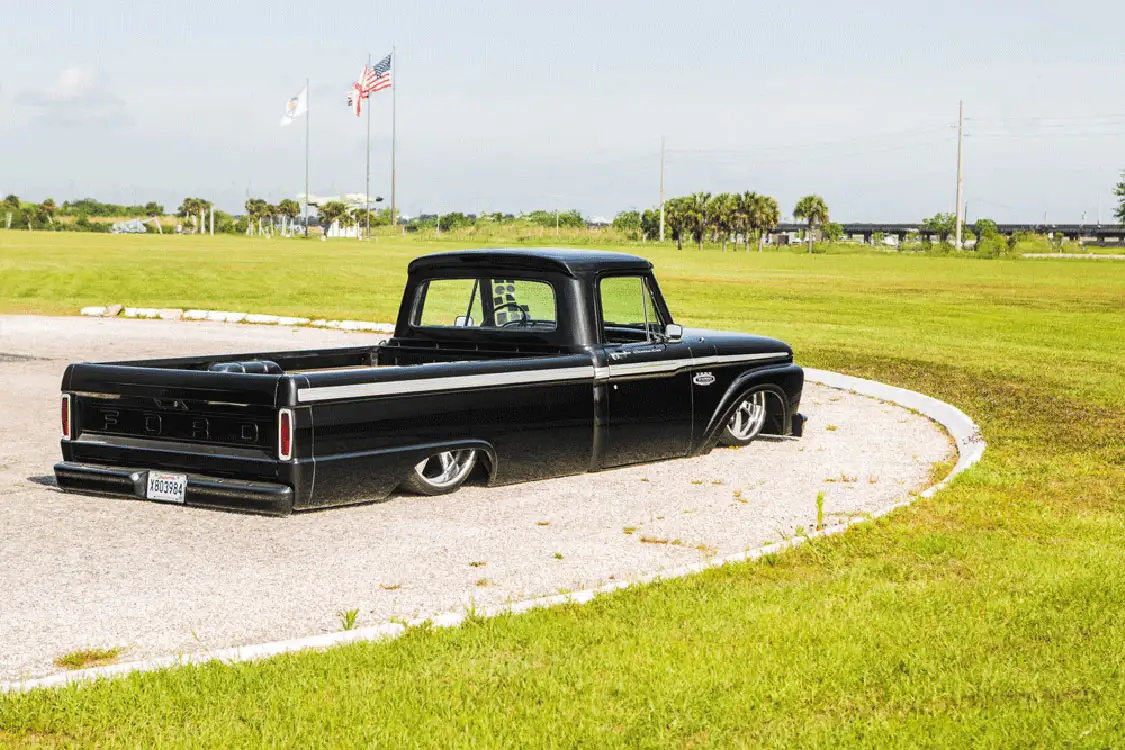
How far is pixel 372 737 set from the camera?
3947 millimetres

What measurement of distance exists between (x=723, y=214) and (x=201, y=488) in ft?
483

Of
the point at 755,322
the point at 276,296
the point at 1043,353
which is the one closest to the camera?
the point at 1043,353

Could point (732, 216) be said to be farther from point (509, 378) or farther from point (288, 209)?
point (509, 378)

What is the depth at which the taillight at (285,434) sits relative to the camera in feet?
22.1

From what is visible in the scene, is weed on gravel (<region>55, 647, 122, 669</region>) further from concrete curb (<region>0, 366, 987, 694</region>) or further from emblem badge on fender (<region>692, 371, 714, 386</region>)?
emblem badge on fender (<region>692, 371, 714, 386</region>)

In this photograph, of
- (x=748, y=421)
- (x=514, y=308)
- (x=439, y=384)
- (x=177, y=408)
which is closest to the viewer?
(x=177, y=408)

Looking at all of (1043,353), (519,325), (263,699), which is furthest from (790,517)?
(1043,353)

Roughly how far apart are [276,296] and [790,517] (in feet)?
87.6

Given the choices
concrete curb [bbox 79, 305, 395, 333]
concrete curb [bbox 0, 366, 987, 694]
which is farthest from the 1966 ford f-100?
concrete curb [bbox 79, 305, 395, 333]

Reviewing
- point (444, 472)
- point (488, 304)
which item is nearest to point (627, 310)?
point (488, 304)

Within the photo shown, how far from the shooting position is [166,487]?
7.11 m

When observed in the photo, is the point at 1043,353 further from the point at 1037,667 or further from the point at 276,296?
the point at 276,296

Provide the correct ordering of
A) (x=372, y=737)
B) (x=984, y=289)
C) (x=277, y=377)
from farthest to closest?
(x=984, y=289) → (x=277, y=377) → (x=372, y=737)

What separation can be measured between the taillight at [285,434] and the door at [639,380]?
2.44 m
